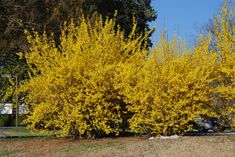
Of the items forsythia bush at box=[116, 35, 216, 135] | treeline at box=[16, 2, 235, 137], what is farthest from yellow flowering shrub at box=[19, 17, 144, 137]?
forsythia bush at box=[116, 35, 216, 135]

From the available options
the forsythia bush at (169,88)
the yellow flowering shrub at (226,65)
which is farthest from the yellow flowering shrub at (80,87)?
the yellow flowering shrub at (226,65)

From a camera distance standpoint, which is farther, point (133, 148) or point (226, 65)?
point (226, 65)

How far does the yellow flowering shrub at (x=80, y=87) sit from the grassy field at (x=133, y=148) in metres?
0.88

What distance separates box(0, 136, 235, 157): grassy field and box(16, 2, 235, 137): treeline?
102 centimetres

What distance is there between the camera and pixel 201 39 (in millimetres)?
14594

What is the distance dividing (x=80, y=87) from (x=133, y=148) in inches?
138

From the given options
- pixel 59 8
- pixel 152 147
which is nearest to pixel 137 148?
pixel 152 147

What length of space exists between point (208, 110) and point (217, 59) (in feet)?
5.29

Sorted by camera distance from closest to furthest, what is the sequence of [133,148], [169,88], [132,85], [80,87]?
[133,148], [169,88], [132,85], [80,87]

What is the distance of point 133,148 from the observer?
11844mm

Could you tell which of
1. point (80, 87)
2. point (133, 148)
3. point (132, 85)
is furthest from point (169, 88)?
point (80, 87)

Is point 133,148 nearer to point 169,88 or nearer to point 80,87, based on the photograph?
point 169,88

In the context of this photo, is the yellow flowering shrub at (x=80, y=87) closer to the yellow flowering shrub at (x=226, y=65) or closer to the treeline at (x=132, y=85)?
the treeline at (x=132, y=85)

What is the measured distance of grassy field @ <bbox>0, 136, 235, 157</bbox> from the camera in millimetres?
11008
